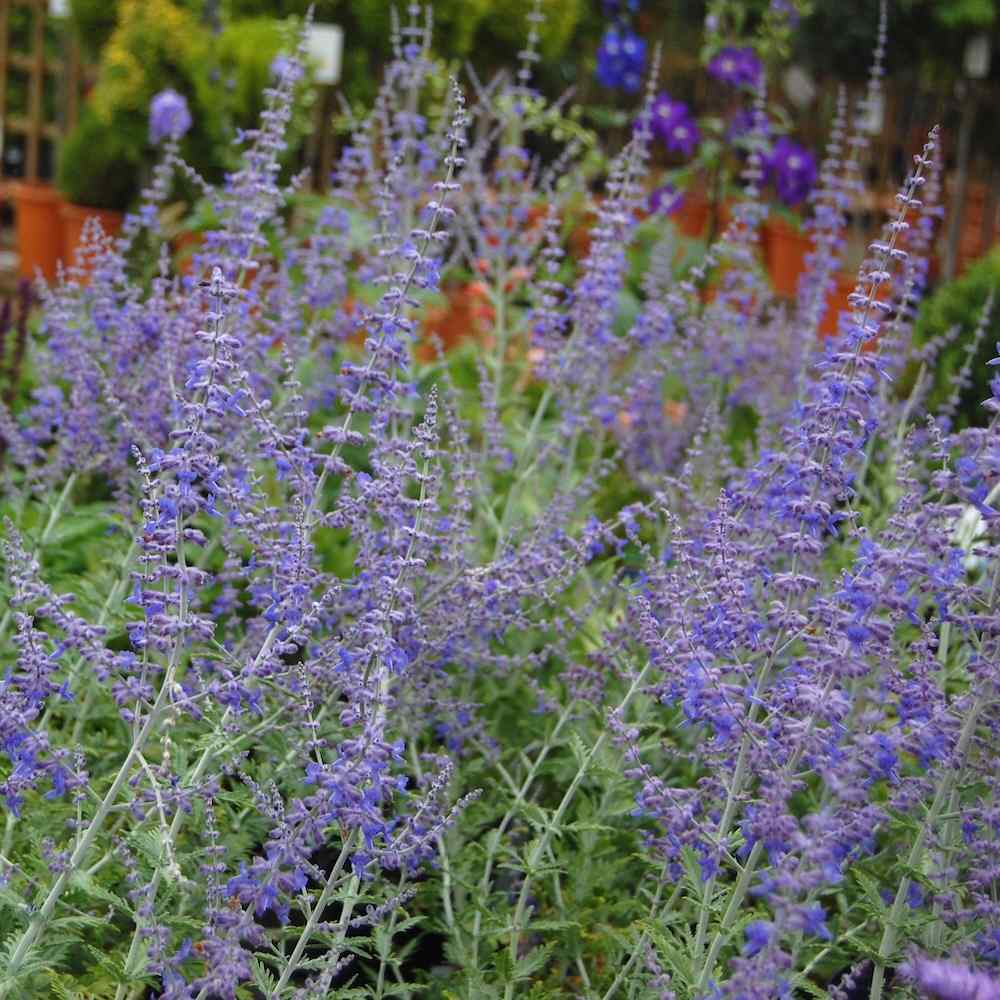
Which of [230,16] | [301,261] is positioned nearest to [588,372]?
[301,261]

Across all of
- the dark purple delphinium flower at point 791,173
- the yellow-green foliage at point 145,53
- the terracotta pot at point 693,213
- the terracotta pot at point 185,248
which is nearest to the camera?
the terracotta pot at point 185,248

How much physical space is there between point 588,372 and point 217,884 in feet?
7.14

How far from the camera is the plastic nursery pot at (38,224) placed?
11.3 metres

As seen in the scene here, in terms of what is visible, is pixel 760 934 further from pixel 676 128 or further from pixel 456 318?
pixel 456 318

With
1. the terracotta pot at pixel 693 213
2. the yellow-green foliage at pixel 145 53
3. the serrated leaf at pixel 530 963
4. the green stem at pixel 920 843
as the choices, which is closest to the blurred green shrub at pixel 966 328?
the green stem at pixel 920 843

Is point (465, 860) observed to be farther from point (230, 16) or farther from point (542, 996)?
point (230, 16)

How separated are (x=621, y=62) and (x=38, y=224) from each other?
566cm

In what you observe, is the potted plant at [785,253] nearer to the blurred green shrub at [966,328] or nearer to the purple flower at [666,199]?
the purple flower at [666,199]

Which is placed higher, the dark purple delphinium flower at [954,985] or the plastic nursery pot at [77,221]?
the dark purple delphinium flower at [954,985]

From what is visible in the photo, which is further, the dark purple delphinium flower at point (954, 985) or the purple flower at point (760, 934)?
the purple flower at point (760, 934)

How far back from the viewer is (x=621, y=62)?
7332 millimetres

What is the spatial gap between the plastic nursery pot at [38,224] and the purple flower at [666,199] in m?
5.94

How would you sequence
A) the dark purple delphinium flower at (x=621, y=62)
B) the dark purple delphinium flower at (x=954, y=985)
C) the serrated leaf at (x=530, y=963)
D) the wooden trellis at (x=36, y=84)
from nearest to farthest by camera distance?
1. the dark purple delphinium flower at (x=954, y=985)
2. the serrated leaf at (x=530, y=963)
3. the dark purple delphinium flower at (x=621, y=62)
4. the wooden trellis at (x=36, y=84)

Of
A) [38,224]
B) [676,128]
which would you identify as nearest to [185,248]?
[676,128]
